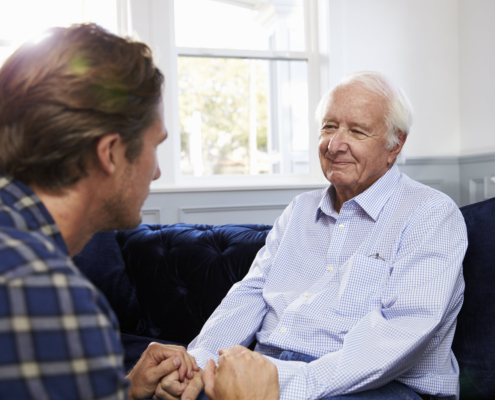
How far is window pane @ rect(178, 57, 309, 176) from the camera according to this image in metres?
3.07

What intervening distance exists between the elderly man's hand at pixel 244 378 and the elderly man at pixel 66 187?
42 centimetres

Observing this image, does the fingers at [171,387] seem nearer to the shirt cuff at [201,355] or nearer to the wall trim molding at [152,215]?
the shirt cuff at [201,355]

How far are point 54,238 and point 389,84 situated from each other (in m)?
1.17

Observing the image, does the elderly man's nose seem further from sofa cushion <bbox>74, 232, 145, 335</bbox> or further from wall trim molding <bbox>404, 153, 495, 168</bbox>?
wall trim molding <bbox>404, 153, 495, 168</bbox>

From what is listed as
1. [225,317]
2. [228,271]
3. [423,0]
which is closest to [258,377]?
[225,317]

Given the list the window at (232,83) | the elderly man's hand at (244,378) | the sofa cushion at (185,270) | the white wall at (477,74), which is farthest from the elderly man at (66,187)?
the white wall at (477,74)

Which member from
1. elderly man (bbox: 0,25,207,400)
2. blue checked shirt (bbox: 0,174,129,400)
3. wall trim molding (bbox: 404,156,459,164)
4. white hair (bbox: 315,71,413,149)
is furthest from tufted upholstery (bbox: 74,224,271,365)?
wall trim molding (bbox: 404,156,459,164)

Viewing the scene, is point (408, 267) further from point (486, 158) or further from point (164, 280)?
point (486, 158)

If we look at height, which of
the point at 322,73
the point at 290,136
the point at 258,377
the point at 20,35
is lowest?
the point at 258,377

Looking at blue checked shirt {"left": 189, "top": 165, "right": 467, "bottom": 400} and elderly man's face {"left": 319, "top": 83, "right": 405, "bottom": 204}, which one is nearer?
blue checked shirt {"left": 189, "top": 165, "right": 467, "bottom": 400}

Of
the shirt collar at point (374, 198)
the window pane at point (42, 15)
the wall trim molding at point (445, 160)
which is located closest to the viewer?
the shirt collar at point (374, 198)

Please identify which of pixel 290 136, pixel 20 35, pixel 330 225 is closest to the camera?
pixel 330 225

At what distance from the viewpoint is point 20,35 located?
2.82 metres

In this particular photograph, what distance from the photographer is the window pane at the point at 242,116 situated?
307 centimetres
